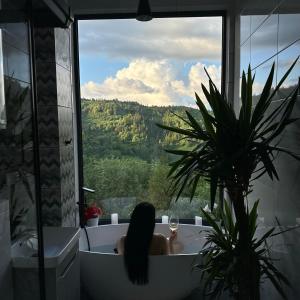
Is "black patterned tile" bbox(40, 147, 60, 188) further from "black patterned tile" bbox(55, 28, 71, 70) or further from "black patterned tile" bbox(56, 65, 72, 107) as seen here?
"black patterned tile" bbox(55, 28, 71, 70)

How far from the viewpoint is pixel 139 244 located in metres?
2.75

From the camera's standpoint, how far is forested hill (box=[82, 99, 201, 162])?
12.7 ft

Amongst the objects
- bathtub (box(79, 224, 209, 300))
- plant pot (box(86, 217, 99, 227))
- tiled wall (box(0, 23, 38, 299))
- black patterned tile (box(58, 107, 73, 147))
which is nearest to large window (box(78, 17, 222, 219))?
plant pot (box(86, 217, 99, 227))

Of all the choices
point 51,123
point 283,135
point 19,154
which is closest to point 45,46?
point 51,123

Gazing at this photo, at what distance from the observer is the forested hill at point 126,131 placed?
3877 millimetres

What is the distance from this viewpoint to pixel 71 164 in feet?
11.2

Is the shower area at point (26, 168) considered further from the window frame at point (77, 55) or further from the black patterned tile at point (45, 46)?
the window frame at point (77, 55)

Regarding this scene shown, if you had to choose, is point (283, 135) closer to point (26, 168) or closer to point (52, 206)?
point (26, 168)

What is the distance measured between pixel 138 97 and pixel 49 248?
2116mm

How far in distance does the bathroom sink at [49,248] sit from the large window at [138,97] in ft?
4.78

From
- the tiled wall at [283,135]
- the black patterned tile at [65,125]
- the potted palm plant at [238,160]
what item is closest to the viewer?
the potted palm plant at [238,160]

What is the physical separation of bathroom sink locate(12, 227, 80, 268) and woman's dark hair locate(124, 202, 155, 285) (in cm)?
52

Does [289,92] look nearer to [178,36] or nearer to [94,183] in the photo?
[178,36]

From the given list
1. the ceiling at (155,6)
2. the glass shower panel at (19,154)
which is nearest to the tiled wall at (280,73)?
the ceiling at (155,6)
